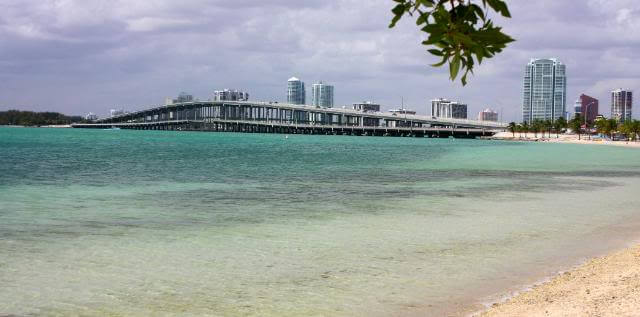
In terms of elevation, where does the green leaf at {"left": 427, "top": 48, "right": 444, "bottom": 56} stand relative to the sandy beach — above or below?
above

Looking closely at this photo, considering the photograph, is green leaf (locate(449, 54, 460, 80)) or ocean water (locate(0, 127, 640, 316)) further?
ocean water (locate(0, 127, 640, 316))

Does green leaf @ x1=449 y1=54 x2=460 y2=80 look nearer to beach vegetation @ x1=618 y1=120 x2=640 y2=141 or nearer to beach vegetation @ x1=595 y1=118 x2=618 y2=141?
beach vegetation @ x1=618 y1=120 x2=640 y2=141

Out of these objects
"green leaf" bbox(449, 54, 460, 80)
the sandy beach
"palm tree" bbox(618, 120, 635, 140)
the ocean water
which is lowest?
the ocean water

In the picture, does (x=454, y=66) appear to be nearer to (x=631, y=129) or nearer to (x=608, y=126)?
(x=631, y=129)

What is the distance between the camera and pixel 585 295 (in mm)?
9945

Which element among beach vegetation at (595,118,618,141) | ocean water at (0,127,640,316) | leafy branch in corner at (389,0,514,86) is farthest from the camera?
beach vegetation at (595,118,618,141)

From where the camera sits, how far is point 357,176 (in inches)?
1617

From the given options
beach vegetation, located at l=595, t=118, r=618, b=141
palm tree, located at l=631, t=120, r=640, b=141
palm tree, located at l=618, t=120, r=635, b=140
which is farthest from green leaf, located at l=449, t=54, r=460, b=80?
beach vegetation, located at l=595, t=118, r=618, b=141

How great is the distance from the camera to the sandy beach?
8.98 m

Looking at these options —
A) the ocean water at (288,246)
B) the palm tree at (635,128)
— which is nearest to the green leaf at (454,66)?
the ocean water at (288,246)

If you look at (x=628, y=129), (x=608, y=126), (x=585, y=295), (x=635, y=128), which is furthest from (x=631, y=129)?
(x=585, y=295)

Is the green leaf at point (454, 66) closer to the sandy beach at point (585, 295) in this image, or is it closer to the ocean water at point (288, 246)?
the sandy beach at point (585, 295)

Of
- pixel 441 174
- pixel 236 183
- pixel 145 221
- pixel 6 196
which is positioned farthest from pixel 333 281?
pixel 441 174

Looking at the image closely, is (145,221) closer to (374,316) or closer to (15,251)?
(15,251)
